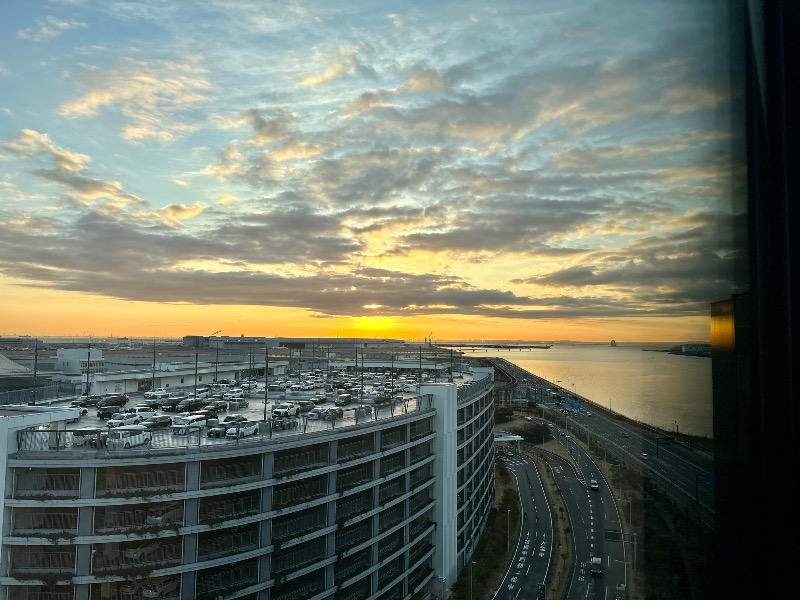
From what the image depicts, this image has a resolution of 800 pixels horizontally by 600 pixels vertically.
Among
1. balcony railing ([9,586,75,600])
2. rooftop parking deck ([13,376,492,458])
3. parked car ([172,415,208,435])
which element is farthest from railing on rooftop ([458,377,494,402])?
balcony railing ([9,586,75,600])

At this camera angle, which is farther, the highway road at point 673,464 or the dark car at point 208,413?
the dark car at point 208,413

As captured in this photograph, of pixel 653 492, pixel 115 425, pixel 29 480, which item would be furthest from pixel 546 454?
pixel 653 492

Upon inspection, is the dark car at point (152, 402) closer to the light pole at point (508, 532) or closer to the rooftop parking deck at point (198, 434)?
the rooftop parking deck at point (198, 434)

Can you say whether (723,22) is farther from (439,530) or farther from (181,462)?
(439,530)

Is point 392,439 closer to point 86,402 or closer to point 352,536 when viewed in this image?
point 352,536

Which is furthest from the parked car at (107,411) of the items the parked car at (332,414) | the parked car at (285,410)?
the parked car at (332,414)

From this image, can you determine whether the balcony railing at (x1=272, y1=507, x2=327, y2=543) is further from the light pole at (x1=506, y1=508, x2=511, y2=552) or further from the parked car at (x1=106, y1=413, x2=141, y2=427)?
the light pole at (x1=506, y1=508, x2=511, y2=552)

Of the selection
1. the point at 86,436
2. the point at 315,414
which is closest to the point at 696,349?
the point at 86,436
